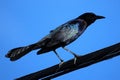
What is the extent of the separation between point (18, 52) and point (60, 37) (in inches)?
34.1

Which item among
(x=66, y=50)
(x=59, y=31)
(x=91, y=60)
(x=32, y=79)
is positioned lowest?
(x=91, y=60)

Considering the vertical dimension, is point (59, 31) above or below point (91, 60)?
above

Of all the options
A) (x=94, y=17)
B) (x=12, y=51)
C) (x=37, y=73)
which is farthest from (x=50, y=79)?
(x=94, y=17)

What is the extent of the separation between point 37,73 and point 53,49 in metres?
1.21

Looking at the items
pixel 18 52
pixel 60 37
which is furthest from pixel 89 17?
pixel 18 52

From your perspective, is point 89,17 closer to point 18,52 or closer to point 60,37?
point 60,37

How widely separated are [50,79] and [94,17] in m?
2.45

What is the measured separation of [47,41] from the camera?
224 inches

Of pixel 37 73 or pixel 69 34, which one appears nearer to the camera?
pixel 37 73

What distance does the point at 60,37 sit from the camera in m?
5.69

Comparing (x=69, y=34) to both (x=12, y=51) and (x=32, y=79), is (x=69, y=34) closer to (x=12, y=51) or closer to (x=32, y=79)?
(x=12, y=51)

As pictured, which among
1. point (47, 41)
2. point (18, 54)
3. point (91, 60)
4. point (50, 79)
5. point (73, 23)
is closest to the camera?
point (91, 60)

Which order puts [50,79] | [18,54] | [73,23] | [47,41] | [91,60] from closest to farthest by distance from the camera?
[91,60]
[50,79]
[18,54]
[47,41]
[73,23]

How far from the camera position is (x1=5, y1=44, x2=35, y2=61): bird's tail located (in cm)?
502
